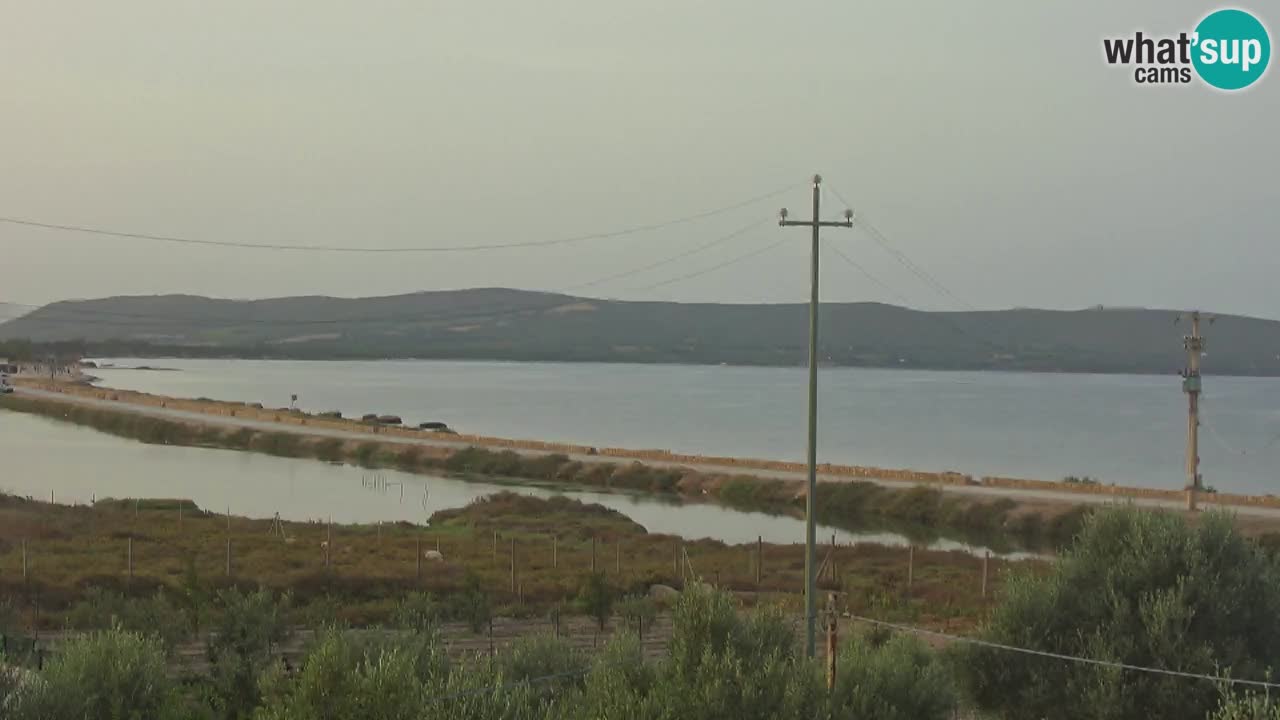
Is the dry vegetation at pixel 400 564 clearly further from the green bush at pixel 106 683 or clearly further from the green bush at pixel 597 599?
the green bush at pixel 106 683

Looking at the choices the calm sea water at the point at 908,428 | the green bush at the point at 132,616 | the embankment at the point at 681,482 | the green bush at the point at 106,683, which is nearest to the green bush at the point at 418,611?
the green bush at the point at 132,616

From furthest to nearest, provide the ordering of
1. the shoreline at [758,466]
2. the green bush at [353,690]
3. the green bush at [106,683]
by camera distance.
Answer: the shoreline at [758,466] → the green bush at [106,683] → the green bush at [353,690]

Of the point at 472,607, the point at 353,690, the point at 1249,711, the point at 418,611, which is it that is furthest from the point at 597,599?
the point at 1249,711

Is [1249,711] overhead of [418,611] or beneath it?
overhead

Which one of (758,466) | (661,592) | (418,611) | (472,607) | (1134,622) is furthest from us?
(758,466)

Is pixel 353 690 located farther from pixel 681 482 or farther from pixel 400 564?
pixel 681 482

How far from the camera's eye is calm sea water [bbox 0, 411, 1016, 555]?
58812 millimetres

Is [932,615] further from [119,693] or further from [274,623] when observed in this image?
[119,693]

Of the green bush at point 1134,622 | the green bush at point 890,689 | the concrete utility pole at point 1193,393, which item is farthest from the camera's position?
the concrete utility pole at point 1193,393

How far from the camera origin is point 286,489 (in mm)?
70938

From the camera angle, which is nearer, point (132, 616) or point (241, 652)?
point (241, 652)

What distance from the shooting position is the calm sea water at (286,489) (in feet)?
193

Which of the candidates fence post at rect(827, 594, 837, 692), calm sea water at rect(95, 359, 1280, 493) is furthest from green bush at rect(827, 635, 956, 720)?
calm sea water at rect(95, 359, 1280, 493)

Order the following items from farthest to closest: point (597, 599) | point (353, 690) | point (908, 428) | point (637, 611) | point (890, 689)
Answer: point (908, 428)
point (597, 599)
point (637, 611)
point (890, 689)
point (353, 690)
